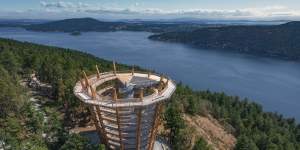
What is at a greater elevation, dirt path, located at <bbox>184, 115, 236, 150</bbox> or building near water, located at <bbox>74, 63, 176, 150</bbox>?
building near water, located at <bbox>74, 63, 176, 150</bbox>

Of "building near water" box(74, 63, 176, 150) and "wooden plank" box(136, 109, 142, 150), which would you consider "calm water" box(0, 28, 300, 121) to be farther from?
"wooden plank" box(136, 109, 142, 150)

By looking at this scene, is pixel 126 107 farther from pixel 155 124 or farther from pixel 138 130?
pixel 155 124

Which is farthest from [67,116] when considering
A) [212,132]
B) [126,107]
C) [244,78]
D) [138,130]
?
[244,78]

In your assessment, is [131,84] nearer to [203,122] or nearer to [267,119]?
[203,122]

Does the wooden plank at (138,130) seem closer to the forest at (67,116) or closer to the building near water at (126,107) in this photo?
the building near water at (126,107)

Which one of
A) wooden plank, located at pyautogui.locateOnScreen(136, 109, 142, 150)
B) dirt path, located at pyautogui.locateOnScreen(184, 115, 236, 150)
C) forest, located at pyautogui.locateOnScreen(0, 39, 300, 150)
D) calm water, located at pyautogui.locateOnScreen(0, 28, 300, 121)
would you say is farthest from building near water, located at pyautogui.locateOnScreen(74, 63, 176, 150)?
calm water, located at pyautogui.locateOnScreen(0, 28, 300, 121)

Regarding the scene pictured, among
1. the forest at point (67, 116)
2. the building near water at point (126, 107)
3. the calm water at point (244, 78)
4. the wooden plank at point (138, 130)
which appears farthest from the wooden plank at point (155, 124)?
the calm water at point (244, 78)
